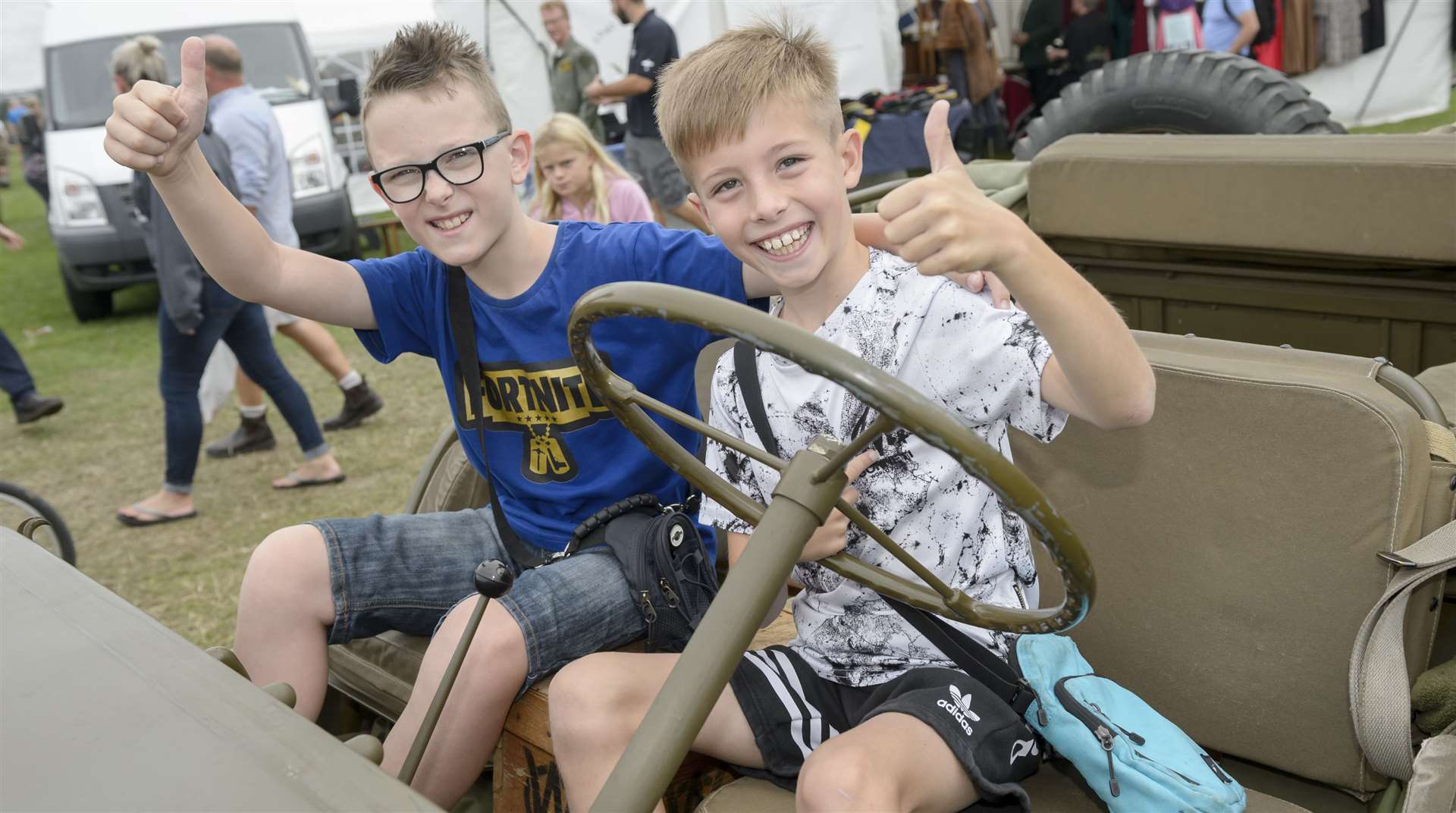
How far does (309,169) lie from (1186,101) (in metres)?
6.55

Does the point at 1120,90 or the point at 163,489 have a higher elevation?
the point at 1120,90

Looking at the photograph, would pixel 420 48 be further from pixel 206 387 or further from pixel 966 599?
pixel 206 387

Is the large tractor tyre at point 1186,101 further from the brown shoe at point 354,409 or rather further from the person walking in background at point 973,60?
the person walking in background at point 973,60

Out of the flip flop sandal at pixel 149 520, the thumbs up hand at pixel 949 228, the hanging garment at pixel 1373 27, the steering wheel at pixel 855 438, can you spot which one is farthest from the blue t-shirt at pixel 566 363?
the hanging garment at pixel 1373 27

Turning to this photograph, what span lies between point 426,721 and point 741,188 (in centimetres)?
76

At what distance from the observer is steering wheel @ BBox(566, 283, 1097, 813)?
102 cm

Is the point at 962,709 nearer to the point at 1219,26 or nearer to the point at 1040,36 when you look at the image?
the point at 1219,26

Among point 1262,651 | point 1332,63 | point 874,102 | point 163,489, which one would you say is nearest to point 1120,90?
point 1262,651

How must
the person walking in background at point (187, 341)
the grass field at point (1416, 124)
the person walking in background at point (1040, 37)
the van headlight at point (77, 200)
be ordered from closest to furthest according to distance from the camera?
the person walking in background at point (187, 341) → the van headlight at point (77, 200) → the grass field at point (1416, 124) → the person walking in background at point (1040, 37)

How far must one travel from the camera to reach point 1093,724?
1427 mm

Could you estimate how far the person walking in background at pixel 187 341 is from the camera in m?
4.37

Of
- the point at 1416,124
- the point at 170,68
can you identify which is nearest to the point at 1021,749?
the point at 170,68

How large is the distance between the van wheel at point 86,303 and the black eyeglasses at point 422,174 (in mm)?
7606

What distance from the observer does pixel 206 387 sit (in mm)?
5285
